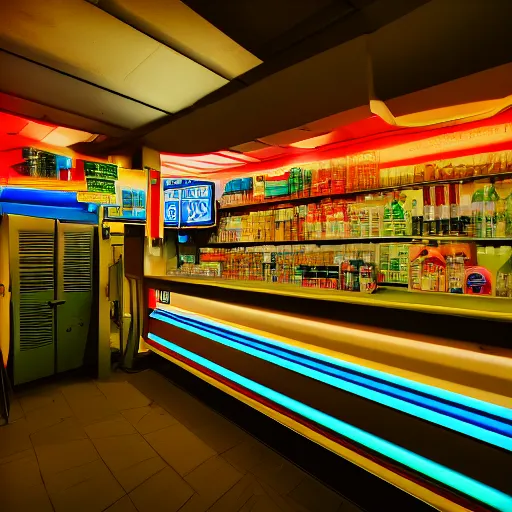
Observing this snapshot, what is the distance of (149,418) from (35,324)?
1628 mm

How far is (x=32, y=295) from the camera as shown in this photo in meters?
3.33

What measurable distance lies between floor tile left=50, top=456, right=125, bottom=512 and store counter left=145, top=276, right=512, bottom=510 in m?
0.99

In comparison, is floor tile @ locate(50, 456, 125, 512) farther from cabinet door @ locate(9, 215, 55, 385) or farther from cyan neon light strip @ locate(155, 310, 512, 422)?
cabinet door @ locate(9, 215, 55, 385)

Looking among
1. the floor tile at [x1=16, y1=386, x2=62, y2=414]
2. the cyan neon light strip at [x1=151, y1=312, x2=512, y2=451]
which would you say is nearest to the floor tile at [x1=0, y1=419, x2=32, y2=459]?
the floor tile at [x1=16, y1=386, x2=62, y2=414]

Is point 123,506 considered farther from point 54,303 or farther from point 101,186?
point 101,186

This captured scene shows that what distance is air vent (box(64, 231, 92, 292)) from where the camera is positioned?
358 cm

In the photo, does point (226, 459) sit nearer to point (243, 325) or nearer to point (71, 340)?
point (243, 325)

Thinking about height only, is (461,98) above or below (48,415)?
above

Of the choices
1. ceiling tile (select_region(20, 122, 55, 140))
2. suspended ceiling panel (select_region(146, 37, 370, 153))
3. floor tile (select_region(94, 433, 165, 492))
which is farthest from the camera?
ceiling tile (select_region(20, 122, 55, 140))

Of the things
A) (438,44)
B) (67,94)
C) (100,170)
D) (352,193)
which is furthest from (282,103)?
(100,170)

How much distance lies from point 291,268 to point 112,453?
210 centimetres

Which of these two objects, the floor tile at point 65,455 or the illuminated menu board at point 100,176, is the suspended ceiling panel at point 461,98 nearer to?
the illuminated menu board at point 100,176

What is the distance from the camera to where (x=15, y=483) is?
2002 millimetres

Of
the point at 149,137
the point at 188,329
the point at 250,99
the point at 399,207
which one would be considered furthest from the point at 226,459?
the point at 149,137
